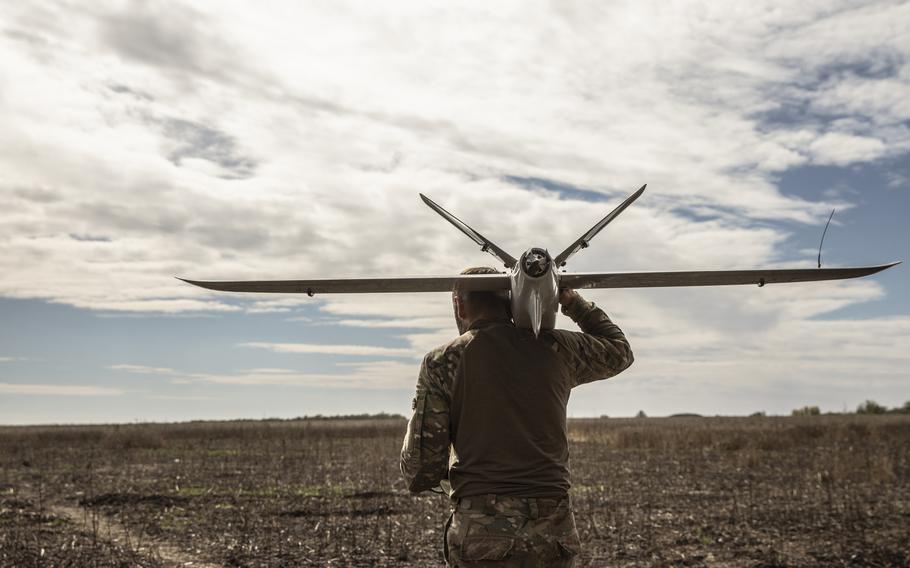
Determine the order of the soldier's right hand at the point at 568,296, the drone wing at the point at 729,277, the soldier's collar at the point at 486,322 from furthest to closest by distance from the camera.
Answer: the drone wing at the point at 729,277 < the soldier's right hand at the point at 568,296 < the soldier's collar at the point at 486,322

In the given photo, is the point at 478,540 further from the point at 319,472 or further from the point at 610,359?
the point at 319,472

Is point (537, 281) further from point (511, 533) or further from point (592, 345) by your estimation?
point (511, 533)

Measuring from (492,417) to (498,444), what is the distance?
0.13 metres

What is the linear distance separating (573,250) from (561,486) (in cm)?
186

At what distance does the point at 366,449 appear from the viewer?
87.2 ft

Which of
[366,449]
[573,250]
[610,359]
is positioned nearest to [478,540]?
[610,359]

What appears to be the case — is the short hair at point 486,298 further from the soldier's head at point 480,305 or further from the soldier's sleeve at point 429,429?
the soldier's sleeve at point 429,429

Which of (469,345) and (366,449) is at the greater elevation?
(469,345)

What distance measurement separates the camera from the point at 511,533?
3.32 m

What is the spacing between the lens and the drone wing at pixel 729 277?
15.0ft

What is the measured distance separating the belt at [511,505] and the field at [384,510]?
6103mm

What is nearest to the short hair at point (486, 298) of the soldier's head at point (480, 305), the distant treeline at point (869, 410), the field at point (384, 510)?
the soldier's head at point (480, 305)

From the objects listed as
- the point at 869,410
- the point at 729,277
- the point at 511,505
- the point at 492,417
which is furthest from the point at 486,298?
the point at 869,410

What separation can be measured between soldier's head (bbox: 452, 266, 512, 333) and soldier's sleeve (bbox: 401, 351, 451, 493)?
34cm
